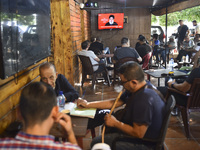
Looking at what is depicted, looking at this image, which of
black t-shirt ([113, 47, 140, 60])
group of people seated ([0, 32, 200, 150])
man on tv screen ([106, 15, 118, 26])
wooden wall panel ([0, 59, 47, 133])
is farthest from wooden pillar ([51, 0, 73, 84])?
man on tv screen ([106, 15, 118, 26])

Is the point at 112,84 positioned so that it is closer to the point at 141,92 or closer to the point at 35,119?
the point at 141,92

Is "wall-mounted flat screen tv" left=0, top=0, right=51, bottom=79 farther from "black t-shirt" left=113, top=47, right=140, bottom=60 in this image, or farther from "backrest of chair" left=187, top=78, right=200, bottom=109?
"black t-shirt" left=113, top=47, right=140, bottom=60

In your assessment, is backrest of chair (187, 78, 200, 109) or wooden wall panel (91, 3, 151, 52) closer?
backrest of chair (187, 78, 200, 109)

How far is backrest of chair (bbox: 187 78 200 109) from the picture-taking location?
9.67 ft

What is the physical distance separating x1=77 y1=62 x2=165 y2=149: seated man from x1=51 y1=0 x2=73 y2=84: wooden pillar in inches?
90.7

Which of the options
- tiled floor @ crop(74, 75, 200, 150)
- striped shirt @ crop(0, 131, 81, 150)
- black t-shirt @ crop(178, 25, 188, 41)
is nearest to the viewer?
striped shirt @ crop(0, 131, 81, 150)

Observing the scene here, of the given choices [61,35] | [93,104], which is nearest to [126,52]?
[61,35]

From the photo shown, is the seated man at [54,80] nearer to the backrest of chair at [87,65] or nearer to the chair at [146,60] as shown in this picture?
the backrest of chair at [87,65]

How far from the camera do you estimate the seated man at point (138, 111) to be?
167 centimetres

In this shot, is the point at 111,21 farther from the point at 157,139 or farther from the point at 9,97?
the point at 157,139

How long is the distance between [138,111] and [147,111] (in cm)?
6

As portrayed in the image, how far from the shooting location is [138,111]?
168 centimetres

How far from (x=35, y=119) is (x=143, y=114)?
856 mm

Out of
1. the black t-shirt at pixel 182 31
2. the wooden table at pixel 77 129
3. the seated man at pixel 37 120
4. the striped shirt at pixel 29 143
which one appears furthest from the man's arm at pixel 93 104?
the black t-shirt at pixel 182 31
